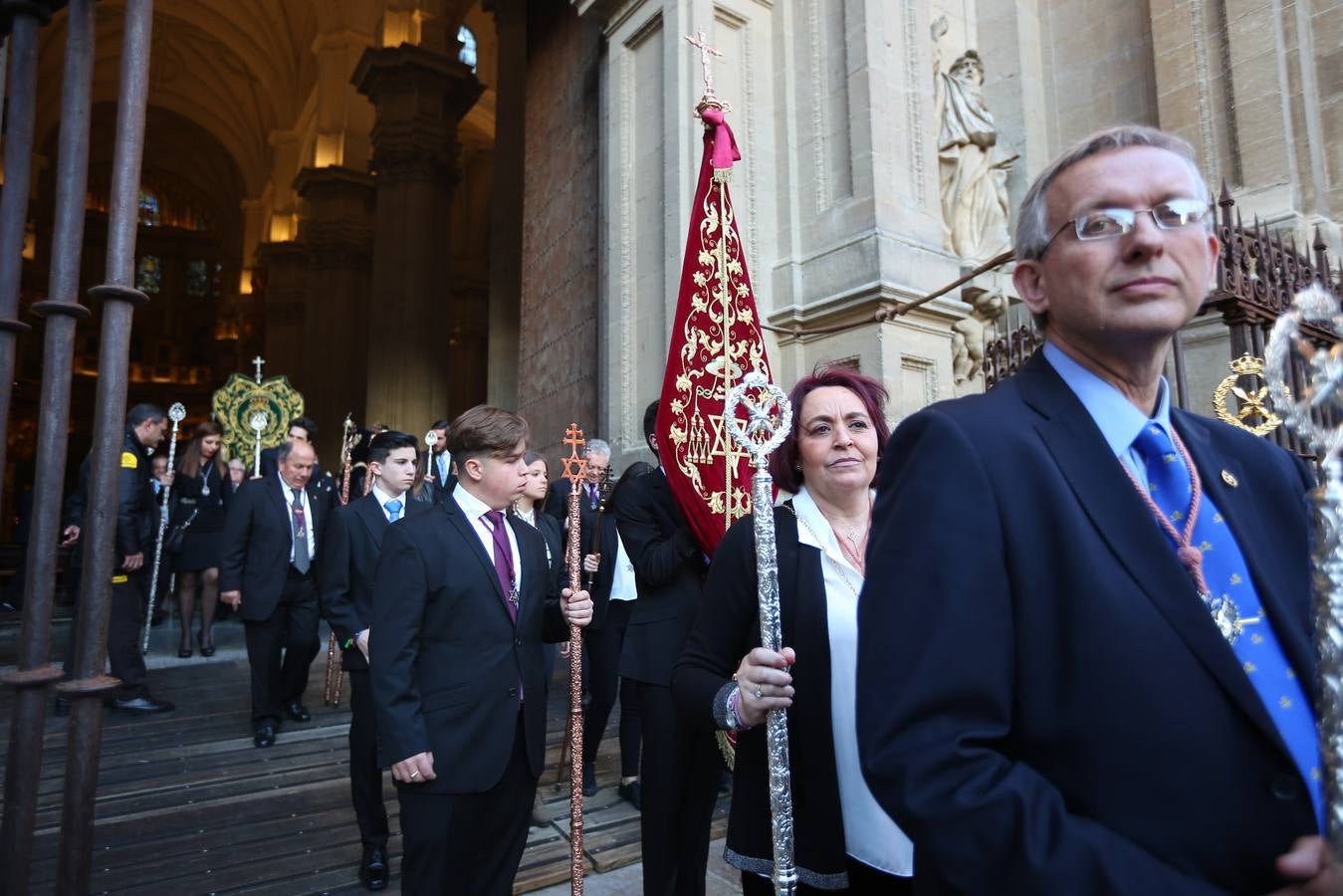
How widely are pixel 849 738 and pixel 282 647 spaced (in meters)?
4.66

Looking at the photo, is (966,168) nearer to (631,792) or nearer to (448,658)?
(631,792)

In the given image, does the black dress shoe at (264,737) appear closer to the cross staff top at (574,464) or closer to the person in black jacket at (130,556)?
the person in black jacket at (130,556)

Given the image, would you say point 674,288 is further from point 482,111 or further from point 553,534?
point 482,111

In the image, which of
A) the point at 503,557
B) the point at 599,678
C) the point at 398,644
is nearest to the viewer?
the point at 398,644

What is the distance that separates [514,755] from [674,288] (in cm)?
464

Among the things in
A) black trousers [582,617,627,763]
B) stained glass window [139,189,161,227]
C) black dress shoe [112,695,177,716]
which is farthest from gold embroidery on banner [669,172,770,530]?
stained glass window [139,189,161,227]

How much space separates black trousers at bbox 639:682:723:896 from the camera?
281 centimetres

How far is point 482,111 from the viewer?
24672 millimetres

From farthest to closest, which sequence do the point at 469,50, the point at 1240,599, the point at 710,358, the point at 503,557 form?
1. the point at 469,50
2. the point at 710,358
3. the point at 503,557
4. the point at 1240,599

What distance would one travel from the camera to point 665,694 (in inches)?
121

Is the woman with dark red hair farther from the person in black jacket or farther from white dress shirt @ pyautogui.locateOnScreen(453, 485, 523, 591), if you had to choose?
the person in black jacket

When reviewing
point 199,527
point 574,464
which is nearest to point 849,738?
point 574,464

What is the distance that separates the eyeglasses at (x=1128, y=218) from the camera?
3.67 ft

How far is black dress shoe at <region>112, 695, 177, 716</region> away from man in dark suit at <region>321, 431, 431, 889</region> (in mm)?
2281
